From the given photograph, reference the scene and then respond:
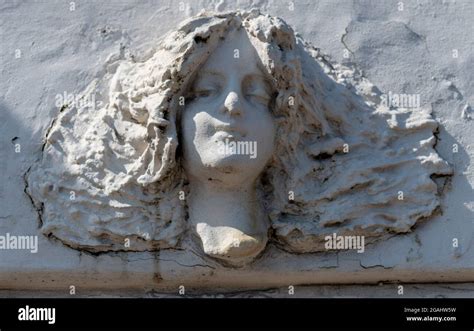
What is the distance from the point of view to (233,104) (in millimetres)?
3705

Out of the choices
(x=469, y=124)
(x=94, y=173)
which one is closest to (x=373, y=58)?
(x=469, y=124)

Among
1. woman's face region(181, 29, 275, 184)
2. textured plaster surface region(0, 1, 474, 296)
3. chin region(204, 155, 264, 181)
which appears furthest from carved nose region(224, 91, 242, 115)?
textured plaster surface region(0, 1, 474, 296)

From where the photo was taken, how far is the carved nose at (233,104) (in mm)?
3701

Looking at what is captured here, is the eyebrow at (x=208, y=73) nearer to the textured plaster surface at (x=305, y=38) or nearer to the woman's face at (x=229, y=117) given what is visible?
the woman's face at (x=229, y=117)

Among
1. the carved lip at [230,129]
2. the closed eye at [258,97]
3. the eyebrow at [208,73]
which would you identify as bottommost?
the carved lip at [230,129]

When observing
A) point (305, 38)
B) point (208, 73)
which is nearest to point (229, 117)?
point (208, 73)

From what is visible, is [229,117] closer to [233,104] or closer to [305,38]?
[233,104]

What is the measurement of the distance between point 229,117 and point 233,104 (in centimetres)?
4

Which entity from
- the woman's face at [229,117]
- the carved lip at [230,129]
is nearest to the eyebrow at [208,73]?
the woman's face at [229,117]

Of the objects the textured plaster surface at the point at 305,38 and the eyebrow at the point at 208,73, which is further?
the textured plaster surface at the point at 305,38

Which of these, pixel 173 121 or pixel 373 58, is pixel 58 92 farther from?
pixel 373 58

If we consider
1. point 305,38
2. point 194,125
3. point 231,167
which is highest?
point 305,38

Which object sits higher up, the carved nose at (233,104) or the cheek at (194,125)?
the carved nose at (233,104)

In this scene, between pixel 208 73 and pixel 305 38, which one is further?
pixel 305 38
